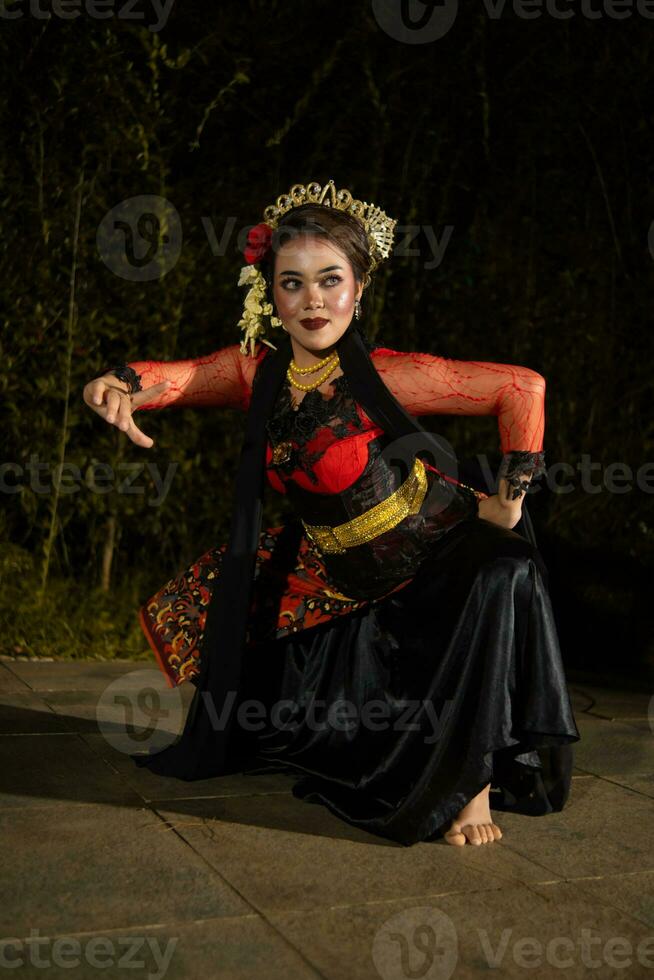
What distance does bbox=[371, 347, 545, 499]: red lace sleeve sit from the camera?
9.78ft

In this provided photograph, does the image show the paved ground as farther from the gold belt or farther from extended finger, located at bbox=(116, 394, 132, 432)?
extended finger, located at bbox=(116, 394, 132, 432)

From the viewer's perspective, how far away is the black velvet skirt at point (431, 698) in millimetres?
2848

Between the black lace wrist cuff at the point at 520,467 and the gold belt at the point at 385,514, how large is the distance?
0.80 ft

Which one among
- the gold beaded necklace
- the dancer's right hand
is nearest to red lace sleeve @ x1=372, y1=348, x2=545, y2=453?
the gold beaded necklace

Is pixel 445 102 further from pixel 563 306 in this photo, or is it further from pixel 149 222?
pixel 149 222

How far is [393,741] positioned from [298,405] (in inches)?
35.9

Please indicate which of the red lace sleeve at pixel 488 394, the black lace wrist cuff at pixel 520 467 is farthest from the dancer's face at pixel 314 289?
the black lace wrist cuff at pixel 520 467

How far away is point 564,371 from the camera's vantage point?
607 centimetres

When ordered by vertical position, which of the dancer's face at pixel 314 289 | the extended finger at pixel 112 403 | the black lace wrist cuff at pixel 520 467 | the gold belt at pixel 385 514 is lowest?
the gold belt at pixel 385 514

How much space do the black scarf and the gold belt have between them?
0.07 m

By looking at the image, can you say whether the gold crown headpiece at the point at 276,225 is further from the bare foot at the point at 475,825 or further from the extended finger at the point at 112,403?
the bare foot at the point at 475,825

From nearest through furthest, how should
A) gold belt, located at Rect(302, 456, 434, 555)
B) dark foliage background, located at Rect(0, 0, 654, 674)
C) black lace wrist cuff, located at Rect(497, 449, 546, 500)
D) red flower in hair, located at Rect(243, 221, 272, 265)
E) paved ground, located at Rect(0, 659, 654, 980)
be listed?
1. paved ground, located at Rect(0, 659, 654, 980)
2. black lace wrist cuff, located at Rect(497, 449, 546, 500)
3. gold belt, located at Rect(302, 456, 434, 555)
4. red flower in hair, located at Rect(243, 221, 272, 265)
5. dark foliage background, located at Rect(0, 0, 654, 674)

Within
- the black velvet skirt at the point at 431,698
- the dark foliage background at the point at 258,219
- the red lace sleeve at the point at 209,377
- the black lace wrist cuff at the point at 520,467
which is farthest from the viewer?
the dark foliage background at the point at 258,219

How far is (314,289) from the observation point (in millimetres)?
3141
